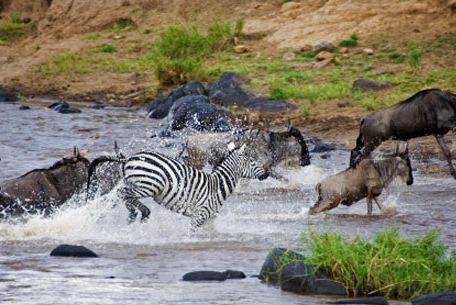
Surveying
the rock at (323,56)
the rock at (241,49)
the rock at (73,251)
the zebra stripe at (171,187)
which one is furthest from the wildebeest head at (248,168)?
the rock at (241,49)

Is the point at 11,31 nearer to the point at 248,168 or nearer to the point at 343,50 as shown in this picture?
the point at 343,50

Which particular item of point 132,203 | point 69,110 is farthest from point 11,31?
point 132,203

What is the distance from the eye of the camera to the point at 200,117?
19.7m

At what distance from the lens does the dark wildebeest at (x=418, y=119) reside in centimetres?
1567

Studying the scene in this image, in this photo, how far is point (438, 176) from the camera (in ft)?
51.8

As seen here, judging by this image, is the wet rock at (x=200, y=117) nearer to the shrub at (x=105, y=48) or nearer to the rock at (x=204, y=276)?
the shrub at (x=105, y=48)

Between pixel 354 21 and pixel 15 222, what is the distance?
14.1 metres

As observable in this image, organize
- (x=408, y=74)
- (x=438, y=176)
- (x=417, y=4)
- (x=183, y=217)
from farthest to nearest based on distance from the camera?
(x=417, y=4) → (x=408, y=74) → (x=438, y=176) → (x=183, y=217)

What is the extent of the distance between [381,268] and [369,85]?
11985 mm

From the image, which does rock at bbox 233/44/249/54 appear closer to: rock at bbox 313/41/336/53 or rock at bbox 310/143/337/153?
rock at bbox 313/41/336/53

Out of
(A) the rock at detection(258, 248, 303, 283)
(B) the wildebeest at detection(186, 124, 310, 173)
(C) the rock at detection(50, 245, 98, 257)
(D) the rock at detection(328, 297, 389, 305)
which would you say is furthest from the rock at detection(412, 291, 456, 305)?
(B) the wildebeest at detection(186, 124, 310, 173)

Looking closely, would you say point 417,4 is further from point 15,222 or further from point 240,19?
point 15,222

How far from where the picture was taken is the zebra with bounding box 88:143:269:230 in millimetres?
11508

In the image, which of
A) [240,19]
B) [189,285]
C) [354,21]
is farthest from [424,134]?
[240,19]
